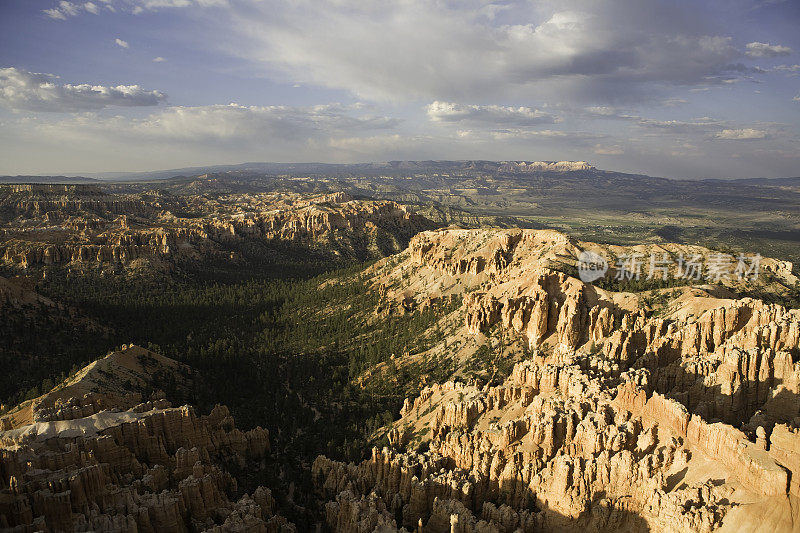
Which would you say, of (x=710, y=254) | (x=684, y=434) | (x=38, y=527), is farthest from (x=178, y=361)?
(x=710, y=254)

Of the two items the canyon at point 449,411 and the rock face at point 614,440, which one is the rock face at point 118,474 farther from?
the rock face at point 614,440

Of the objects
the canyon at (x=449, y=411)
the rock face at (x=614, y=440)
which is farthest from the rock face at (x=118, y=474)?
the rock face at (x=614, y=440)

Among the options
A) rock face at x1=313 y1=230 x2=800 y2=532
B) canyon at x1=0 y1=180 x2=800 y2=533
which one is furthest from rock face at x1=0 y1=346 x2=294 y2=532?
rock face at x1=313 y1=230 x2=800 y2=532

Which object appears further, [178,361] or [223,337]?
[223,337]

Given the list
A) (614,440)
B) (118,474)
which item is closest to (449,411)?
(614,440)

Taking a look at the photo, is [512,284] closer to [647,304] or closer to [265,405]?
[647,304]

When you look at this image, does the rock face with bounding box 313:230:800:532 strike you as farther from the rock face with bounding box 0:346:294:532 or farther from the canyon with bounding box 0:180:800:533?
the rock face with bounding box 0:346:294:532

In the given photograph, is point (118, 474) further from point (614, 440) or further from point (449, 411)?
point (614, 440)
